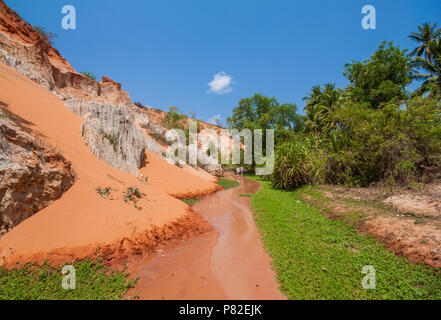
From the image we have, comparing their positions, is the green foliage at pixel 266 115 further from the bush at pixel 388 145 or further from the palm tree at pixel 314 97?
the bush at pixel 388 145

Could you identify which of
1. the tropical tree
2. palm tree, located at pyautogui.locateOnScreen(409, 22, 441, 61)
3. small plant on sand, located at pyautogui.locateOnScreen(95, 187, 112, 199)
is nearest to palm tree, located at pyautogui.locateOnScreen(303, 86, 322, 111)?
the tropical tree

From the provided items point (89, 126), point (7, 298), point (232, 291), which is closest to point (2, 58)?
point (89, 126)

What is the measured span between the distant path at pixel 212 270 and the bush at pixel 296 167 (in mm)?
7173

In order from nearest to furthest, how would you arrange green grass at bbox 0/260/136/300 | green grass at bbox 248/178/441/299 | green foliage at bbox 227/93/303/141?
green grass at bbox 0/260/136/300 < green grass at bbox 248/178/441/299 < green foliage at bbox 227/93/303/141

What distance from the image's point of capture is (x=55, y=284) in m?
2.98

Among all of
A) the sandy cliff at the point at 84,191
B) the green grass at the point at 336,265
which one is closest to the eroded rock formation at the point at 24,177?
the sandy cliff at the point at 84,191

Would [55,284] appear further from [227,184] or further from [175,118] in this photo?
[175,118]

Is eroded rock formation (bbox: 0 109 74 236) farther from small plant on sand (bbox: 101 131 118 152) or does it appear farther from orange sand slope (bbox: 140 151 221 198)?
orange sand slope (bbox: 140 151 221 198)

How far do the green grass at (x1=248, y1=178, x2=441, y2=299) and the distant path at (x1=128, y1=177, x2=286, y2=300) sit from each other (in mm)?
349

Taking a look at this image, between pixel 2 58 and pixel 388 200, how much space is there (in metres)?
23.1

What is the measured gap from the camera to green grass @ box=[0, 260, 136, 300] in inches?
108

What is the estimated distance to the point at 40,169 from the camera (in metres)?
4.14

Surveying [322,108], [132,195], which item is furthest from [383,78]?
[132,195]
